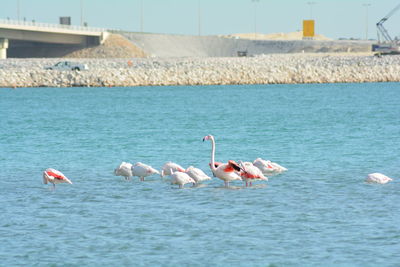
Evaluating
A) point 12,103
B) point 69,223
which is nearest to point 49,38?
point 12,103

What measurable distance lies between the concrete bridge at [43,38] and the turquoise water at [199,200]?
66.3 meters

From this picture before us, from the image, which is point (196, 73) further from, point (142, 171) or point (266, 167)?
point (142, 171)

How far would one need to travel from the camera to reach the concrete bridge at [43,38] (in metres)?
104

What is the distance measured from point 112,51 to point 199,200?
346ft

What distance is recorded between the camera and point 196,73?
83.4 m

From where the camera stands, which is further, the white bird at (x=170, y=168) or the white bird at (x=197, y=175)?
the white bird at (x=170, y=168)

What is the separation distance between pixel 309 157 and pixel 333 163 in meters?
1.76

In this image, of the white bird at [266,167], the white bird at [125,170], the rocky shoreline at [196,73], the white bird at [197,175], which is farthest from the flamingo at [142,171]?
the rocky shoreline at [196,73]

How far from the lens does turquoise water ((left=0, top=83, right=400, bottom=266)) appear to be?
516 inches

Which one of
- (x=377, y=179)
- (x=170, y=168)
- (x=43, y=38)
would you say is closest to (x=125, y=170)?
(x=170, y=168)

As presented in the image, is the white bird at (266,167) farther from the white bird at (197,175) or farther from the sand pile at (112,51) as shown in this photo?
the sand pile at (112,51)

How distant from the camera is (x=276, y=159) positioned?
25.1 metres

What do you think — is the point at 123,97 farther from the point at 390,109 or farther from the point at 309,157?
the point at 309,157

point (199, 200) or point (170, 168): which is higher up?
point (170, 168)
